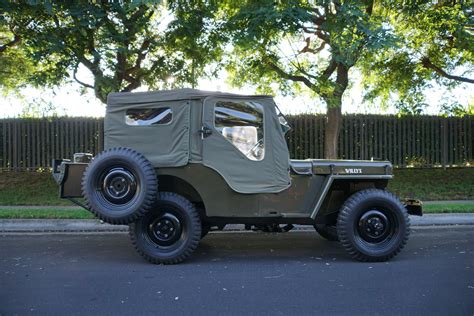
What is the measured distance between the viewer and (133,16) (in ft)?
35.6

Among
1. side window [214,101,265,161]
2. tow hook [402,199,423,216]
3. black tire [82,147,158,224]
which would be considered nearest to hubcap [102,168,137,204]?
black tire [82,147,158,224]

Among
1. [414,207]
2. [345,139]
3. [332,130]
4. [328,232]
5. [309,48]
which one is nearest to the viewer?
[414,207]

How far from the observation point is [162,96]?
636 centimetres

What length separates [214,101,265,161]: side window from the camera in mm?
6336

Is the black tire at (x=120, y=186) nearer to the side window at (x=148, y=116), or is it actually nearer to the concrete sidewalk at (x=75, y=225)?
the side window at (x=148, y=116)

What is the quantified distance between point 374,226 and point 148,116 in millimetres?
3647

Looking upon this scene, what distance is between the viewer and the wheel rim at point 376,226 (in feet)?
21.0

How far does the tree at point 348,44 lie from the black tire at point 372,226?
419 centimetres

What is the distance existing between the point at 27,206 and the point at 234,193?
26.5 ft

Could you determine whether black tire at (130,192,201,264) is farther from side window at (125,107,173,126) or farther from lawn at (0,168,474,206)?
lawn at (0,168,474,206)

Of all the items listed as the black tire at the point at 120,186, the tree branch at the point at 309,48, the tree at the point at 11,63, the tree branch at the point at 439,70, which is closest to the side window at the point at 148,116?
the black tire at the point at 120,186

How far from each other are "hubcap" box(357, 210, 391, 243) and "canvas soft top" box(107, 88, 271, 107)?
229cm

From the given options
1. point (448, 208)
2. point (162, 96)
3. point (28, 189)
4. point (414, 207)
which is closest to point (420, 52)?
point (448, 208)

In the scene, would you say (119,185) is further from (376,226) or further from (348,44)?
(348,44)
